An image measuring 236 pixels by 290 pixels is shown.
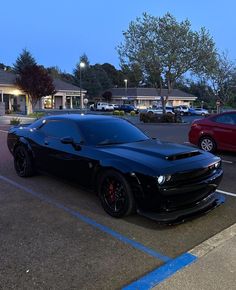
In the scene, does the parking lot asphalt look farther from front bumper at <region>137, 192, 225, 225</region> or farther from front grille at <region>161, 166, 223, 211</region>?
front grille at <region>161, 166, 223, 211</region>

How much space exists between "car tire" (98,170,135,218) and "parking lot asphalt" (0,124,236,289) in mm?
137

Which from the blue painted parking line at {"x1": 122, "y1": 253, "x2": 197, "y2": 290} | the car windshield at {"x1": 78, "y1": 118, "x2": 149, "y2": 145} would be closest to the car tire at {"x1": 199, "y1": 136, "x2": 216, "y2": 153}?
the car windshield at {"x1": 78, "y1": 118, "x2": 149, "y2": 145}

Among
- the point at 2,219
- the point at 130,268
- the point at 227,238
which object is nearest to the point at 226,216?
the point at 227,238

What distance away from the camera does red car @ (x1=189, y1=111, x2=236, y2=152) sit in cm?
1037

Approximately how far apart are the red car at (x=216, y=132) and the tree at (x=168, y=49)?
20.6 meters

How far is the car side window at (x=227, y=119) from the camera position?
10.5 meters

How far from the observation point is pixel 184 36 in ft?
102

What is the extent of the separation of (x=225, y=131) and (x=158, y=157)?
238 inches

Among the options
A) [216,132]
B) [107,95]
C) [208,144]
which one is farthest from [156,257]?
[107,95]

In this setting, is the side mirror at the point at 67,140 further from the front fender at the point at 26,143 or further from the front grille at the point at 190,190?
the front grille at the point at 190,190

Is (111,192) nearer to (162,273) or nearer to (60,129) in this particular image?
(162,273)

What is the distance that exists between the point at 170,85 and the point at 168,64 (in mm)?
2044

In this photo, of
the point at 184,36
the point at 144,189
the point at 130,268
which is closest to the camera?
the point at 130,268

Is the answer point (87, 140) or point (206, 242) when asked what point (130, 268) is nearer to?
point (206, 242)
